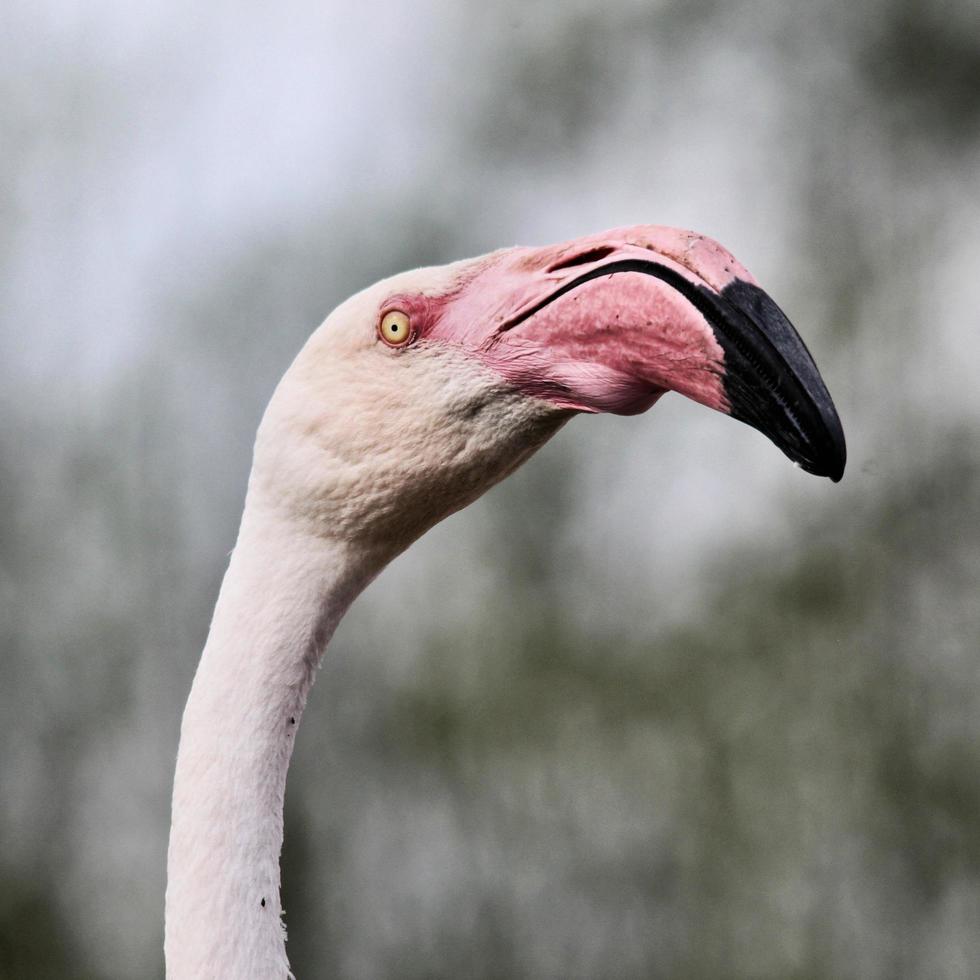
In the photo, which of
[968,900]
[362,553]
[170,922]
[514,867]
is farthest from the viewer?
[514,867]

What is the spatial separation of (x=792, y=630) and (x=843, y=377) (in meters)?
2.85

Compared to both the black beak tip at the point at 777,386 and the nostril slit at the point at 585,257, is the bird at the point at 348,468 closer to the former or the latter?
the nostril slit at the point at 585,257

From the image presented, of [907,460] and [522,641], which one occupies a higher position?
[907,460]

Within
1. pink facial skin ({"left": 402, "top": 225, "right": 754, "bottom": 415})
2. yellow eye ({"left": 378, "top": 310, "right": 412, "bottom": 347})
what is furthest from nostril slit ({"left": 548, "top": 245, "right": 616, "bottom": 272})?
yellow eye ({"left": 378, "top": 310, "right": 412, "bottom": 347})

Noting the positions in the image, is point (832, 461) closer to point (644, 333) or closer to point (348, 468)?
point (644, 333)

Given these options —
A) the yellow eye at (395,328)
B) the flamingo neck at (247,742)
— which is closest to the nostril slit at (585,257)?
the yellow eye at (395,328)

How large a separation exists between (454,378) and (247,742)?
2.18 feet

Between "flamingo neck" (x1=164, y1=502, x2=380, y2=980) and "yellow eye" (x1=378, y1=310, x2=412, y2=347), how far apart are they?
1.14 ft

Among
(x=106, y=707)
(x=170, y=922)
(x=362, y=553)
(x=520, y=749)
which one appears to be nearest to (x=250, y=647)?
(x=362, y=553)

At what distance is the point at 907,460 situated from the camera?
13266 mm

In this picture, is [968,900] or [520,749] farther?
[520,749]

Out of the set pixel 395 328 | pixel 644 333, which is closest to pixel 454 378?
pixel 395 328

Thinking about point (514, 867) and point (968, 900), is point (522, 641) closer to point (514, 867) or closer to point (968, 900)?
point (514, 867)

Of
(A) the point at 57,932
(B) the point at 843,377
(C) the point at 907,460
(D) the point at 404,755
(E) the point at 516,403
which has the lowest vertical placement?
(A) the point at 57,932
